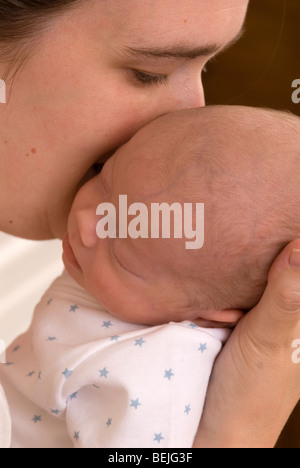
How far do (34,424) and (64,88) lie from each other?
0.49 m

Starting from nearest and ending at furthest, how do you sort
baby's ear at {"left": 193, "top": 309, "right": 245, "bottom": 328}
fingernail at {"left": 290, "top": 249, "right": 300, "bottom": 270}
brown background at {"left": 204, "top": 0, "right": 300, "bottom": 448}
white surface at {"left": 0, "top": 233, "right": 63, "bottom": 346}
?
fingernail at {"left": 290, "top": 249, "right": 300, "bottom": 270} < baby's ear at {"left": 193, "top": 309, "right": 245, "bottom": 328} < brown background at {"left": 204, "top": 0, "right": 300, "bottom": 448} < white surface at {"left": 0, "top": 233, "right": 63, "bottom": 346}

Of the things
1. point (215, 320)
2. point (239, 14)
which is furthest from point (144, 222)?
point (239, 14)

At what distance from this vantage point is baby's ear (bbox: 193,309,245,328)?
947mm

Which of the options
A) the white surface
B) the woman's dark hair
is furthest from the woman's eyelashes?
the white surface

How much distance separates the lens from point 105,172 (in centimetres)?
99

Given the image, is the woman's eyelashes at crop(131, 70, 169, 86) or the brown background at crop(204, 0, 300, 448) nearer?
the woman's eyelashes at crop(131, 70, 169, 86)

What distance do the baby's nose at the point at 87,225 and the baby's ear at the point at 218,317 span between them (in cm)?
18

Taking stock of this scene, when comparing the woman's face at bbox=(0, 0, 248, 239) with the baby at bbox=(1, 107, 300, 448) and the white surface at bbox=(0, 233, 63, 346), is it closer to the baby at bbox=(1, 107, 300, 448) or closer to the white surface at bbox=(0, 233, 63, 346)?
the baby at bbox=(1, 107, 300, 448)

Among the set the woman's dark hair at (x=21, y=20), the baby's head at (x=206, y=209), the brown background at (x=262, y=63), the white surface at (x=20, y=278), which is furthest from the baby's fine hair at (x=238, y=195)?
→ the white surface at (x=20, y=278)

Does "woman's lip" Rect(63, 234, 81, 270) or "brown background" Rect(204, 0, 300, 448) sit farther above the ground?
"brown background" Rect(204, 0, 300, 448)

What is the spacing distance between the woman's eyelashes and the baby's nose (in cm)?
19

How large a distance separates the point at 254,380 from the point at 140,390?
20 cm
